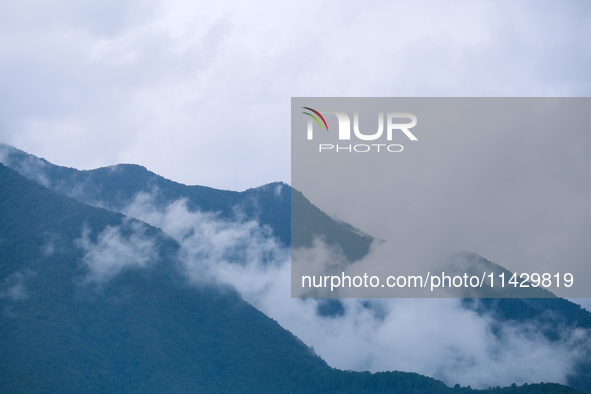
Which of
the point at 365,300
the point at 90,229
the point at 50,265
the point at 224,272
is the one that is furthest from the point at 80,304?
the point at 365,300

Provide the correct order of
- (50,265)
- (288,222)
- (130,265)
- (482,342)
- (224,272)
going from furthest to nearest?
(288,222) → (482,342) → (224,272) → (130,265) → (50,265)

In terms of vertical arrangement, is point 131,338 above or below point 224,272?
below

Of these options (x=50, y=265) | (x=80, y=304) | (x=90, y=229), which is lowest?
(x=80, y=304)

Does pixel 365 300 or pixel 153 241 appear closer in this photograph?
pixel 153 241

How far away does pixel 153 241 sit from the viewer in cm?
10812

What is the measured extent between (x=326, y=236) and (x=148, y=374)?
54542 millimetres

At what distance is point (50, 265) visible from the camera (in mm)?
95938

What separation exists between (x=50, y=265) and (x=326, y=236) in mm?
57547

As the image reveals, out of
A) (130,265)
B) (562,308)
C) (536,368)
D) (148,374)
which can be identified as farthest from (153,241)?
(562,308)

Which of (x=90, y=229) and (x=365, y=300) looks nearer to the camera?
(x=90, y=229)

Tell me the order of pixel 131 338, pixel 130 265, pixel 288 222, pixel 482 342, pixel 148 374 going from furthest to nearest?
pixel 288 222 < pixel 482 342 < pixel 130 265 < pixel 131 338 < pixel 148 374

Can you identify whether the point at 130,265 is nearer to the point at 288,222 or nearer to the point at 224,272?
the point at 224,272

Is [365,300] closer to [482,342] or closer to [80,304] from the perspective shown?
[482,342]

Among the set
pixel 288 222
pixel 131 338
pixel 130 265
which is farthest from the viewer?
pixel 288 222
